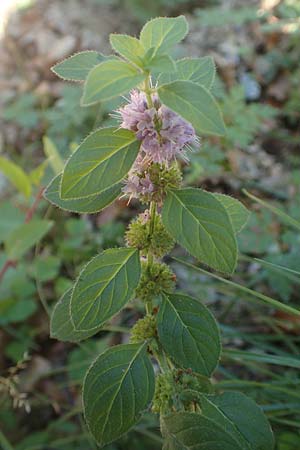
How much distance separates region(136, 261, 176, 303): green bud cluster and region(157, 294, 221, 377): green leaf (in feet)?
0.17

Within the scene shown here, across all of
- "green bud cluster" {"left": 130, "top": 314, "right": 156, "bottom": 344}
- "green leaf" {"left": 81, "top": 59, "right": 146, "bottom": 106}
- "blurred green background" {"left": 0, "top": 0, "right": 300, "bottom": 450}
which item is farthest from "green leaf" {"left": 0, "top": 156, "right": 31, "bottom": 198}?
"green leaf" {"left": 81, "top": 59, "right": 146, "bottom": 106}

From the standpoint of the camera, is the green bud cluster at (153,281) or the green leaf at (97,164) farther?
the green bud cluster at (153,281)

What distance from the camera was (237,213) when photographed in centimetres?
95

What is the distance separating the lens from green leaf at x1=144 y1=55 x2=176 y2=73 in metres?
0.72

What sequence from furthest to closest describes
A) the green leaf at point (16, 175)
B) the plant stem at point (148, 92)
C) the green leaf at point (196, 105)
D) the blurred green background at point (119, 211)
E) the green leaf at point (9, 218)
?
the green leaf at point (9, 218), the green leaf at point (16, 175), the blurred green background at point (119, 211), the plant stem at point (148, 92), the green leaf at point (196, 105)

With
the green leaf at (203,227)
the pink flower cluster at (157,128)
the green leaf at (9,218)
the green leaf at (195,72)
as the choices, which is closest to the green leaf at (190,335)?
the green leaf at (203,227)

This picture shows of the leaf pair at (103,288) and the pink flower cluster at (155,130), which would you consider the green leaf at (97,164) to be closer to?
the pink flower cluster at (155,130)

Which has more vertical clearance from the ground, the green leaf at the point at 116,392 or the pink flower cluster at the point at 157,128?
the pink flower cluster at the point at 157,128

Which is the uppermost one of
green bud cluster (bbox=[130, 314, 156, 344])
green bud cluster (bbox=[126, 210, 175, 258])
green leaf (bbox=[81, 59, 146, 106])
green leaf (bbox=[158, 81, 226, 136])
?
green leaf (bbox=[81, 59, 146, 106])

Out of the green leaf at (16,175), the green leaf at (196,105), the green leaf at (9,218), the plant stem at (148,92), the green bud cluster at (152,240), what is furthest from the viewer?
the green leaf at (9,218)

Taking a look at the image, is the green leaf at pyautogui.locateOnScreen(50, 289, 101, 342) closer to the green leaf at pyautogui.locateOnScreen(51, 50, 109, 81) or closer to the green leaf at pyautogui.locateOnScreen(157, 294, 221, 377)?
the green leaf at pyautogui.locateOnScreen(157, 294, 221, 377)

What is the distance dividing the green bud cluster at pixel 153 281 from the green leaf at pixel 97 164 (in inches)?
9.6

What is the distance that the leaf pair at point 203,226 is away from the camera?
762 mm

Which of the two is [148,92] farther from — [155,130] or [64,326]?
[64,326]
